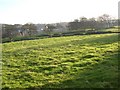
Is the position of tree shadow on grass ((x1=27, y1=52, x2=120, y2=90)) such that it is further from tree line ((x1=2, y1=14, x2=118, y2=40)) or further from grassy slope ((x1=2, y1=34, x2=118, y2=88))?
tree line ((x1=2, y1=14, x2=118, y2=40))

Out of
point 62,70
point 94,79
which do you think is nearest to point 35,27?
point 62,70

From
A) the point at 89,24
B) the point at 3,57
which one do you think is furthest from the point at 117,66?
the point at 89,24

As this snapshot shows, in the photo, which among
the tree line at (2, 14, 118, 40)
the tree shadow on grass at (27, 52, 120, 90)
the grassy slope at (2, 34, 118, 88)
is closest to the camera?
→ the tree shadow on grass at (27, 52, 120, 90)

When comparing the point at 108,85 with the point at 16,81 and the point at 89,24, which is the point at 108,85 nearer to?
the point at 16,81

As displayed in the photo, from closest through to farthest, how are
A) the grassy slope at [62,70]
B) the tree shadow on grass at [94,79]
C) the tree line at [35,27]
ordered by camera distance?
the tree shadow on grass at [94,79] < the grassy slope at [62,70] < the tree line at [35,27]

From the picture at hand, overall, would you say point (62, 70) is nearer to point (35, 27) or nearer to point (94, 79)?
point (94, 79)

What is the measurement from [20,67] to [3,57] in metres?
5.13

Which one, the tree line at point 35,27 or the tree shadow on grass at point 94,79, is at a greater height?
the tree line at point 35,27

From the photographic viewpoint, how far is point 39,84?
1419 centimetres

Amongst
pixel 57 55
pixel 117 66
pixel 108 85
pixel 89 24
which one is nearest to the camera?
pixel 108 85

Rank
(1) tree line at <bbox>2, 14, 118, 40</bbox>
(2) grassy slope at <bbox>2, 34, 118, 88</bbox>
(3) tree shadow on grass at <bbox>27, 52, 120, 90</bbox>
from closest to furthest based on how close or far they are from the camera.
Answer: (3) tree shadow on grass at <bbox>27, 52, 120, 90</bbox> < (2) grassy slope at <bbox>2, 34, 118, 88</bbox> < (1) tree line at <bbox>2, 14, 118, 40</bbox>

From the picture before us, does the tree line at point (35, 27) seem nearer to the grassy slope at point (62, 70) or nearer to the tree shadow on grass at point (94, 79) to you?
the grassy slope at point (62, 70)

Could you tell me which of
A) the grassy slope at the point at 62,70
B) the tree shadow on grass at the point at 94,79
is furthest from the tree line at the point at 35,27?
the tree shadow on grass at the point at 94,79

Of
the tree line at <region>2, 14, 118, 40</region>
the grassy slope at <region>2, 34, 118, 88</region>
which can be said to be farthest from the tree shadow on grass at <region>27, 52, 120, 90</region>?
the tree line at <region>2, 14, 118, 40</region>
